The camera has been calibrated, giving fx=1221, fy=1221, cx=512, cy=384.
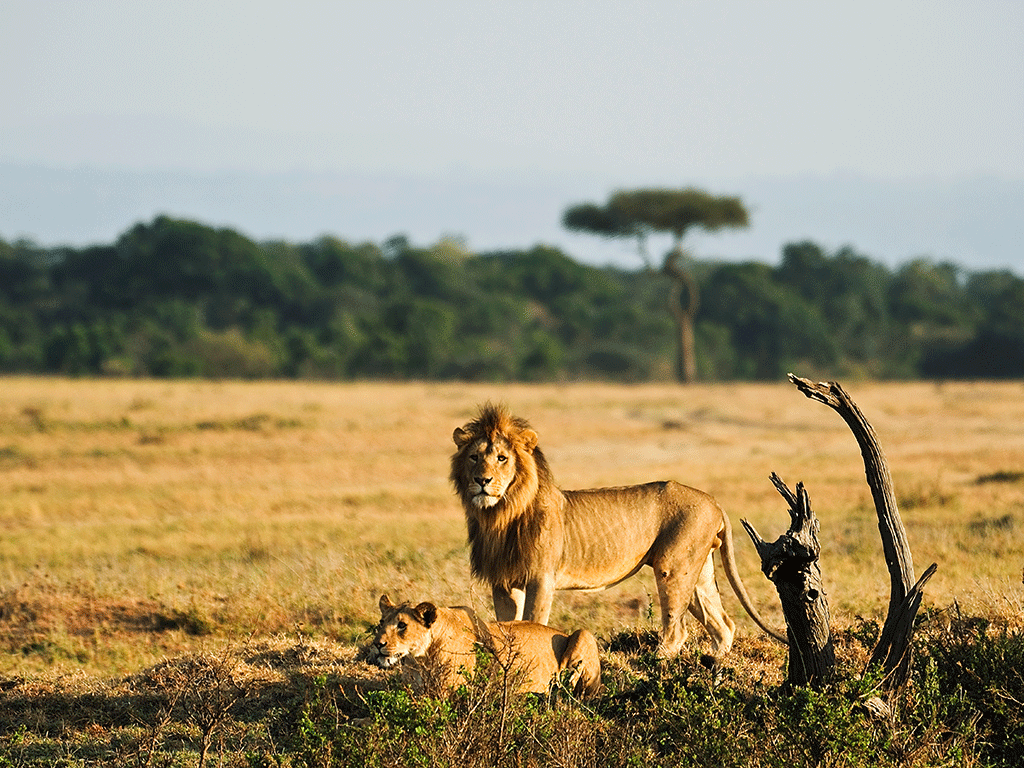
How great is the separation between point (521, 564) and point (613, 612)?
2.46 m

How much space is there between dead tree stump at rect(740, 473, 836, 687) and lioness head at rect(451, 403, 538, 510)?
→ 1620 millimetres

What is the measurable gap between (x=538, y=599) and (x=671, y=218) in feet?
138

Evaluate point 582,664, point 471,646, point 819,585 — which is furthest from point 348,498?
point 819,585

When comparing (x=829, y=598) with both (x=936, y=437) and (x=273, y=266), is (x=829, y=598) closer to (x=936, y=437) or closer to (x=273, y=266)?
(x=936, y=437)

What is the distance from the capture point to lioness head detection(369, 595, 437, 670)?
222 inches

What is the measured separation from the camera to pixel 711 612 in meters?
7.71

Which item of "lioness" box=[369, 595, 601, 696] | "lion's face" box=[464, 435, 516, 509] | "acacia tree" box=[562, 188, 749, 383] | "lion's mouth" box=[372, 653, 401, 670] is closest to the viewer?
"lion's mouth" box=[372, 653, 401, 670]

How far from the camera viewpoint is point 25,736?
6.32 m

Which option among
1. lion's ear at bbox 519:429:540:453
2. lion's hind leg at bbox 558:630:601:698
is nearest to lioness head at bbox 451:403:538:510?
lion's ear at bbox 519:429:540:453

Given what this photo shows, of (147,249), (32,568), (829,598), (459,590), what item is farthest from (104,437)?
(147,249)

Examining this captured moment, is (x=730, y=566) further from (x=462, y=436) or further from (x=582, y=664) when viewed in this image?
(x=462, y=436)

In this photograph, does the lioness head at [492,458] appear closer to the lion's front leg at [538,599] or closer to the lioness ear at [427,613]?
the lion's front leg at [538,599]

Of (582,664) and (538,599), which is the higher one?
(538,599)

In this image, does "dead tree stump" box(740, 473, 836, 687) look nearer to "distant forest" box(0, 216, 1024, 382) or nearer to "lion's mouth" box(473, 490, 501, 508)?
"lion's mouth" box(473, 490, 501, 508)
